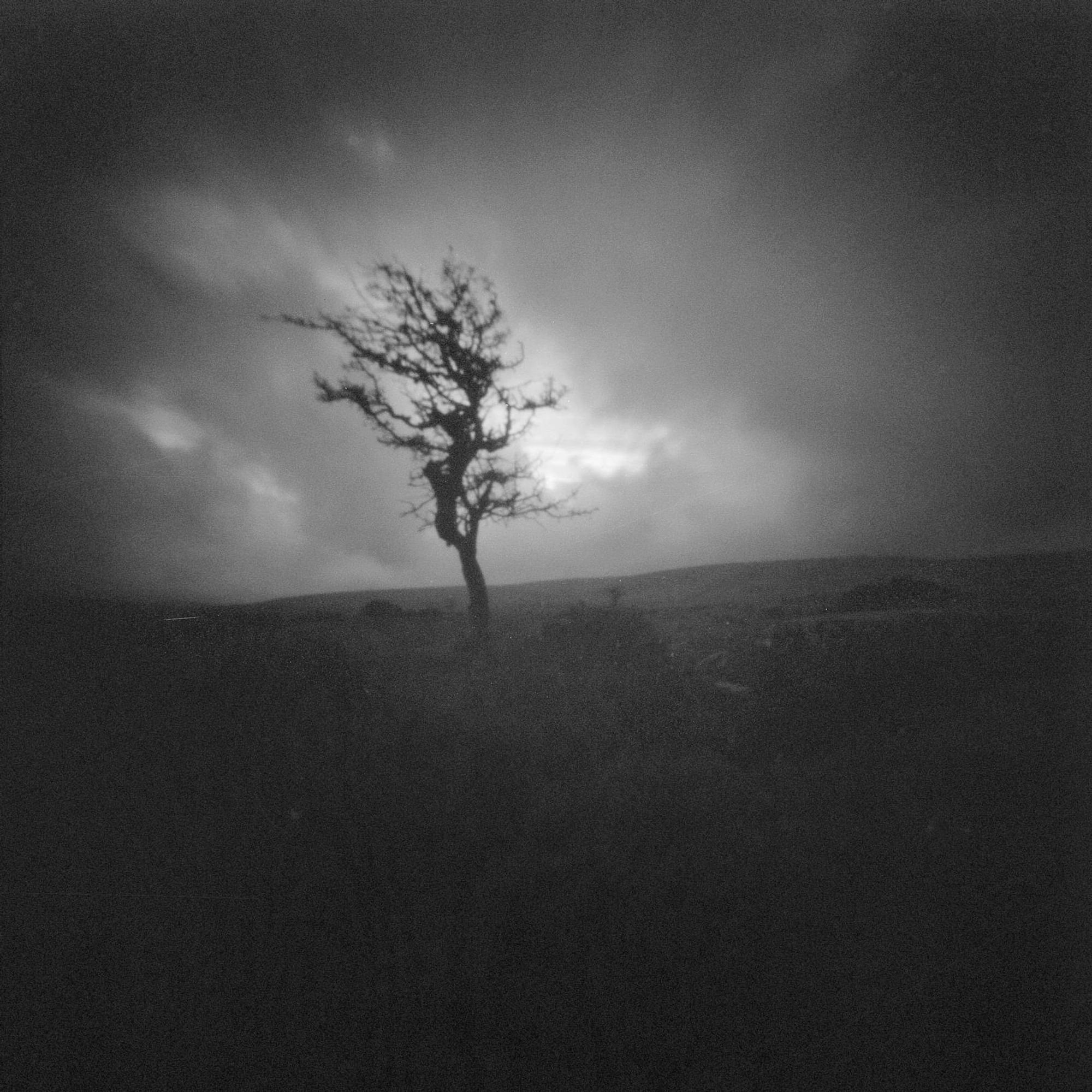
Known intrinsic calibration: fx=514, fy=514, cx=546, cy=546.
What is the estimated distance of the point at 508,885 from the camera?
2.89m

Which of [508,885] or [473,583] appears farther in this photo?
[473,583]

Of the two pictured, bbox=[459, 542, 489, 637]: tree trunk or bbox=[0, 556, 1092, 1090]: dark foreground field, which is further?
bbox=[459, 542, 489, 637]: tree trunk

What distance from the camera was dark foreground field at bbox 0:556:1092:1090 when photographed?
236 cm

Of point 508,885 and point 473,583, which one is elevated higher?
point 473,583

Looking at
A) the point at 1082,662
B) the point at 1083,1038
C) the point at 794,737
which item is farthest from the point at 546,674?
the point at 1082,662

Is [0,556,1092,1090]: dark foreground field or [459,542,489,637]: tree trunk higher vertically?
[459,542,489,637]: tree trunk

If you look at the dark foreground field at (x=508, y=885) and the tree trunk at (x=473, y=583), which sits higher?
the tree trunk at (x=473, y=583)

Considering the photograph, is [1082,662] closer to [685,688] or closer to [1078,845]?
[1078,845]

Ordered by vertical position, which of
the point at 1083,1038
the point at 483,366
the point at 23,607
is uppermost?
the point at 483,366

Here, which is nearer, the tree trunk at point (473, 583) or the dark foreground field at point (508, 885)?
the dark foreground field at point (508, 885)

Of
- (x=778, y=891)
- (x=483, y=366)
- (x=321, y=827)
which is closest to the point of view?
(x=778, y=891)

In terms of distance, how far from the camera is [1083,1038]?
8.38 feet

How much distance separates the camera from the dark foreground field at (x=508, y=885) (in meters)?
2.36

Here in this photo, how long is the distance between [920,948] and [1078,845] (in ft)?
5.82
